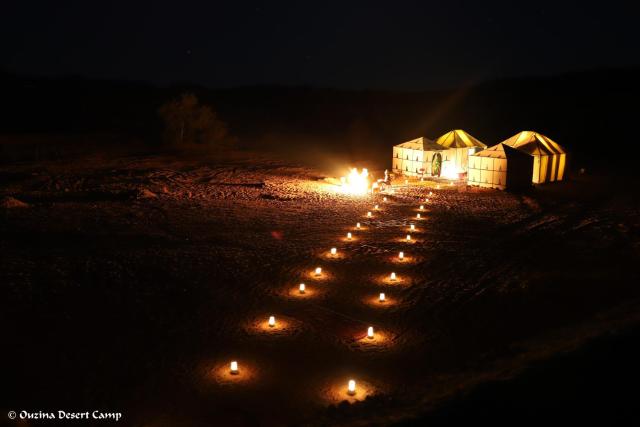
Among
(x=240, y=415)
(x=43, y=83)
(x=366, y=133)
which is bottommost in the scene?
(x=240, y=415)

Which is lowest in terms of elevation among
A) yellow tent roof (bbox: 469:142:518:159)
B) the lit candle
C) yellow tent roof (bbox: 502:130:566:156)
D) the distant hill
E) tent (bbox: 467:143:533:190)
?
the lit candle

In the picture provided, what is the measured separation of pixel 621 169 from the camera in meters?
22.2

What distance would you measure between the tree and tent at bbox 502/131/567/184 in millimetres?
13798

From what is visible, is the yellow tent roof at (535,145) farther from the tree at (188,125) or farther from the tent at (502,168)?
the tree at (188,125)

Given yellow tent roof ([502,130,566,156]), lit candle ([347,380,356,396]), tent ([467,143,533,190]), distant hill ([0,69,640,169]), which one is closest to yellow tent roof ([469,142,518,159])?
tent ([467,143,533,190])

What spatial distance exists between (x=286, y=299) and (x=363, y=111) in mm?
42409

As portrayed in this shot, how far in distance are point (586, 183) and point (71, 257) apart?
16.3 metres

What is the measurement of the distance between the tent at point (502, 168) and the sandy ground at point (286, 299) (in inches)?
99.5

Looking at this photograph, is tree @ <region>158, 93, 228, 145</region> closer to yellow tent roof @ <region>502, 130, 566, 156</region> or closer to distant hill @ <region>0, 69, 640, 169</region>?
distant hill @ <region>0, 69, 640, 169</region>

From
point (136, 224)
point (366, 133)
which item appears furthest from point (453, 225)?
point (366, 133)

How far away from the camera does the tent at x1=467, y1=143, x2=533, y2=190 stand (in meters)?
17.8

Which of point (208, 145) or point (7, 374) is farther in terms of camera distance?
point (208, 145)

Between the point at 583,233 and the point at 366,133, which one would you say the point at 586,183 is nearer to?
the point at 583,233

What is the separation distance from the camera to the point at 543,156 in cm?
1897
